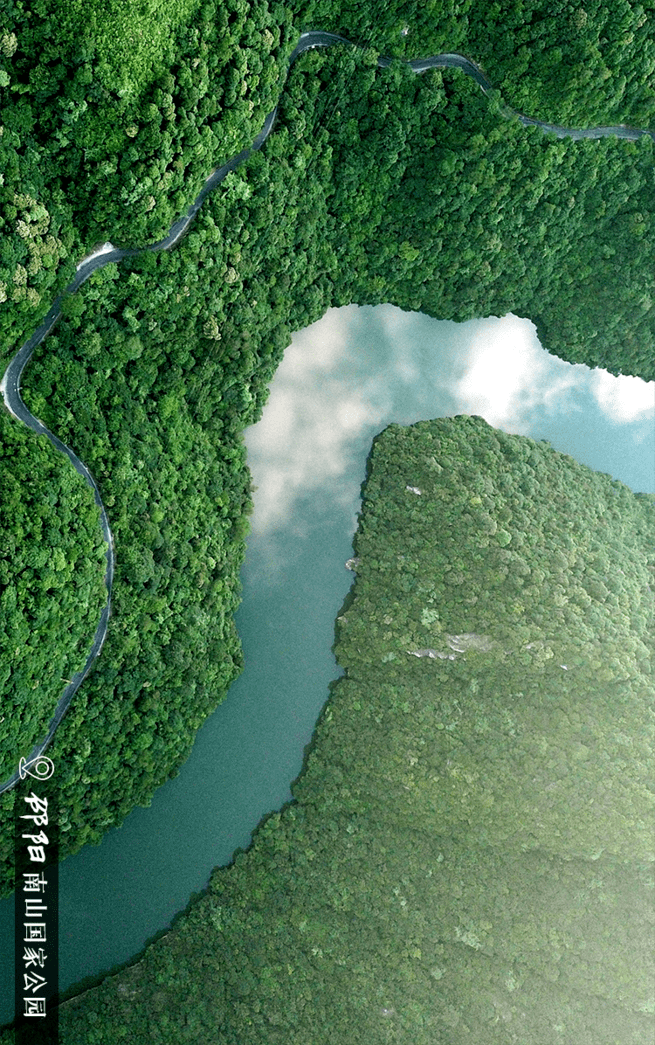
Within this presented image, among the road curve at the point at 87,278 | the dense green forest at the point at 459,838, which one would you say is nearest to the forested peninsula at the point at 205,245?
the road curve at the point at 87,278

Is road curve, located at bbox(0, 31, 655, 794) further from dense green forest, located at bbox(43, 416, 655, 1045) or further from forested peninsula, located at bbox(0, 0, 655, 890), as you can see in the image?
dense green forest, located at bbox(43, 416, 655, 1045)

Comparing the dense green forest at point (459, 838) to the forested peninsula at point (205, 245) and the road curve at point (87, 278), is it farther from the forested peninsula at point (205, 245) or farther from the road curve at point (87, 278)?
the road curve at point (87, 278)

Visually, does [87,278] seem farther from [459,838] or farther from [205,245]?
[459,838]

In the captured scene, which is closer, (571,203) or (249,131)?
(249,131)

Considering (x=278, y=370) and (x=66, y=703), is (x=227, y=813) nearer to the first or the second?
(x=66, y=703)

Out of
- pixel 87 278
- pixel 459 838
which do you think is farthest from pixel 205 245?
pixel 459 838

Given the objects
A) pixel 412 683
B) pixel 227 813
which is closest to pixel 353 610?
pixel 412 683
